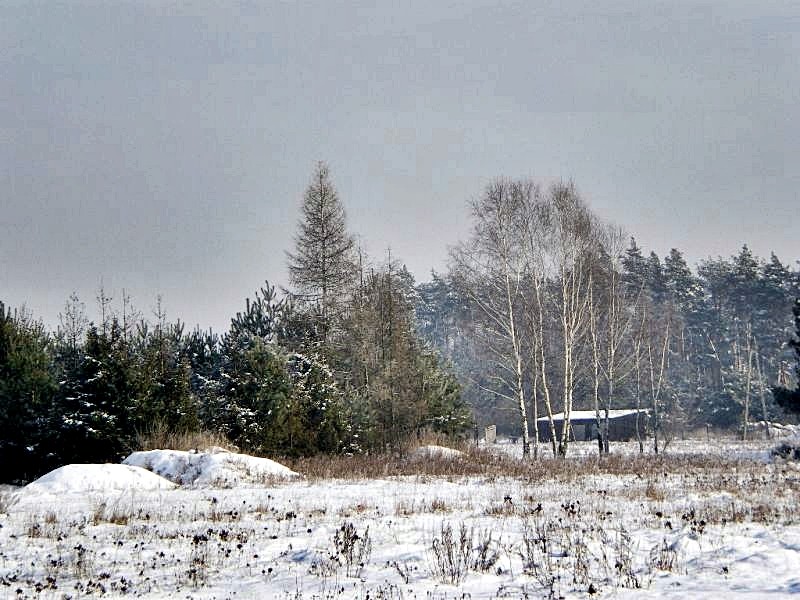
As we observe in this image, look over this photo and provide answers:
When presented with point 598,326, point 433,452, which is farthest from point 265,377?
point 598,326

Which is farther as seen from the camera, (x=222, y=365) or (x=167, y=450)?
(x=222, y=365)

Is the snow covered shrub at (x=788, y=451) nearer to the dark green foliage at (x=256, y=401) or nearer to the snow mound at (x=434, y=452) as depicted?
the snow mound at (x=434, y=452)

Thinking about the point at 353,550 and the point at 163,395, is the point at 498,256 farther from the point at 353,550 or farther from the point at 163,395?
the point at 353,550

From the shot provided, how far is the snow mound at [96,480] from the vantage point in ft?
57.0

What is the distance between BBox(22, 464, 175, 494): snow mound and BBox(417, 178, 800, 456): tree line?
15.7 m

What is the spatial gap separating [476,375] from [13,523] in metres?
56.5

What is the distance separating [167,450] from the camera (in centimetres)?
2145

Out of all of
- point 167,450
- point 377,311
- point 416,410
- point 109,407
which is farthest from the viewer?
point 377,311

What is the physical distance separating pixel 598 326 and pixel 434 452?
20.2 metres

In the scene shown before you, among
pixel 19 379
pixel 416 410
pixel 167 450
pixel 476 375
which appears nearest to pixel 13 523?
pixel 167 450

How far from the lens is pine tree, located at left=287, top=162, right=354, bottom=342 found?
33656mm

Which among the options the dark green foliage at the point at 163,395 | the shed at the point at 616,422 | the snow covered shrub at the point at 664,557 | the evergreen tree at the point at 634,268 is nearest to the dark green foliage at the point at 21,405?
the dark green foliage at the point at 163,395

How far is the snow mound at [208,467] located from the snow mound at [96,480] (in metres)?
0.94

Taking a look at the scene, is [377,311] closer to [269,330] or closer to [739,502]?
[269,330]
